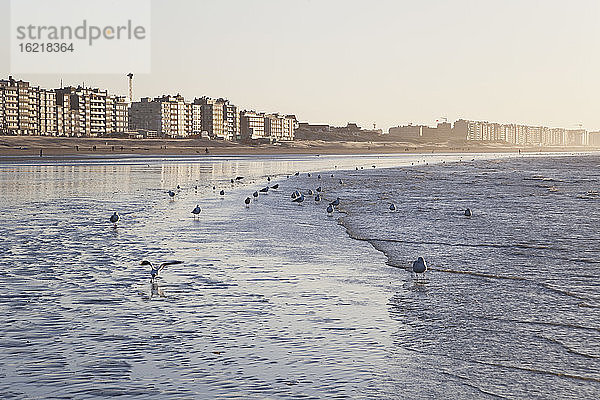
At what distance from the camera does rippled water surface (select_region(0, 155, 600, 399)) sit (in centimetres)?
576

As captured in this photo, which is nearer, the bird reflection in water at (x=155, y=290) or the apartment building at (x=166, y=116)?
the bird reflection in water at (x=155, y=290)

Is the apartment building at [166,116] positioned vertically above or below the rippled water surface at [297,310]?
above

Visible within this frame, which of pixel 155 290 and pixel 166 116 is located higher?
pixel 166 116

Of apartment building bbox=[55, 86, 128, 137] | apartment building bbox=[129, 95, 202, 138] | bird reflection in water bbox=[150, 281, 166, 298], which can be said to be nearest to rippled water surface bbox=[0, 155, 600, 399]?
bird reflection in water bbox=[150, 281, 166, 298]

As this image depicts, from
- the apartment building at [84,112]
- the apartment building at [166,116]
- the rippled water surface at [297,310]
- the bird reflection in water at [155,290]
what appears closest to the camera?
the rippled water surface at [297,310]

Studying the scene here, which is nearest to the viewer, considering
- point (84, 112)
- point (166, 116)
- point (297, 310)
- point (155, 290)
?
point (297, 310)

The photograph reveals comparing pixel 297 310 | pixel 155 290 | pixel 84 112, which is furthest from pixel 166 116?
pixel 297 310

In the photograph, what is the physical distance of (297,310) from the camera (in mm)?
8078

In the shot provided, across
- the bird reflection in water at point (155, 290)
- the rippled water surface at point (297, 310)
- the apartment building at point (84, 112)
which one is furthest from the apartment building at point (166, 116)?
the bird reflection in water at point (155, 290)

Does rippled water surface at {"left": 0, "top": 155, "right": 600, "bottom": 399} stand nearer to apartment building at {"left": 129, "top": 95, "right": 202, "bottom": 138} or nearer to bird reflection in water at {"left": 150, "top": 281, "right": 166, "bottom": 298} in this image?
bird reflection in water at {"left": 150, "top": 281, "right": 166, "bottom": 298}

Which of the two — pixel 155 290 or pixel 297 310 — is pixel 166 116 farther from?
pixel 297 310

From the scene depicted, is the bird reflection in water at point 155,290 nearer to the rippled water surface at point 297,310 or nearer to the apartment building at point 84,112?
the rippled water surface at point 297,310

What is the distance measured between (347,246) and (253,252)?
194 cm

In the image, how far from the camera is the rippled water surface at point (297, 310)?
576cm
